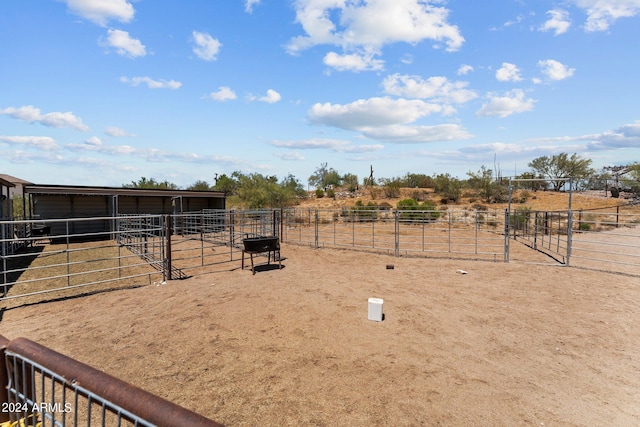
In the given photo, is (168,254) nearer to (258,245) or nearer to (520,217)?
(258,245)

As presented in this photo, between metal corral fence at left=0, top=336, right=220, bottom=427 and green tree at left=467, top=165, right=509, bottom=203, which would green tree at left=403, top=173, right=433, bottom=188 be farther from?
metal corral fence at left=0, top=336, right=220, bottom=427

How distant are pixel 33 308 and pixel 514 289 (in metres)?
10.6

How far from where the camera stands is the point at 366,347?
4.94 meters

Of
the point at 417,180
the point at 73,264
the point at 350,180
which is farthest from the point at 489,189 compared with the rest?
the point at 73,264

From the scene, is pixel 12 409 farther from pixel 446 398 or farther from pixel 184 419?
pixel 446 398

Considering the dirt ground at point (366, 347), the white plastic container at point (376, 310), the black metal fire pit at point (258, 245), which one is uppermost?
the black metal fire pit at point (258, 245)

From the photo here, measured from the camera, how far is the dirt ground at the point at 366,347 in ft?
11.7

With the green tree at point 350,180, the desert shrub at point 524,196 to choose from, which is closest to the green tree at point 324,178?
the green tree at point 350,180

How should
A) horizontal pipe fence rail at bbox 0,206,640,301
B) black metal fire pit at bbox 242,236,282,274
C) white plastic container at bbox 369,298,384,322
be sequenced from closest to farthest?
white plastic container at bbox 369,298,384,322 < horizontal pipe fence rail at bbox 0,206,640,301 < black metal fire pit at bbox 242,236,282,274

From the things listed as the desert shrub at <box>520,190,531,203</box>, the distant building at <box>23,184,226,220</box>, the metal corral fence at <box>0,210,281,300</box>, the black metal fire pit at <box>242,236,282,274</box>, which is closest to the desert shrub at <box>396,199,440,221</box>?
the desert shrub at <box>520,190,531,203</box>

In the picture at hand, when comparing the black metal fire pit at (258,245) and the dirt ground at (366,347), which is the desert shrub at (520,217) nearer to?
the dirt ground at (366,347)

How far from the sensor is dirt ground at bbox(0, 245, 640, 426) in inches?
141

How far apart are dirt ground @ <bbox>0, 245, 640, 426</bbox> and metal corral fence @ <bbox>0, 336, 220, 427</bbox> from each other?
2.13m

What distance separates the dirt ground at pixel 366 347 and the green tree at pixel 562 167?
126 ft
